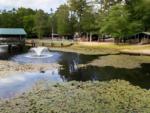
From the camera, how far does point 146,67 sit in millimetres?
38906

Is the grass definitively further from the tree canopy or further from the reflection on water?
the tree canopy

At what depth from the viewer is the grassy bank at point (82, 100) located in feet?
58.3

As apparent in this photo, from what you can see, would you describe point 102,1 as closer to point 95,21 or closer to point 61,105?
point 95,21

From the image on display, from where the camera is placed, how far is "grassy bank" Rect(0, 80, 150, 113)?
58.3 ft

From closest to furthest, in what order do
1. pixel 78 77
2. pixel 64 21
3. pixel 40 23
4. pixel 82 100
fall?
pixel 82 100, pixel 78 77, pixel 64 21, pixel 40 23

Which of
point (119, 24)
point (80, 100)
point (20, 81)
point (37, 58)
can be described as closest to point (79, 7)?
point (119, 24)

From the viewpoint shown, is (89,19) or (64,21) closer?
(89,19)

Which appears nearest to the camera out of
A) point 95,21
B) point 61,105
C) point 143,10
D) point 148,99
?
point 61,105

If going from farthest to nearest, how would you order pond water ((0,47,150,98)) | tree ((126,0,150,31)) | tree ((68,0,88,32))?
1. tree ((68,0,88,32))
2. tree ((126,0,150,31))
3. pond water ((0,47,150,98))

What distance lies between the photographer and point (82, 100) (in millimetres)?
19781

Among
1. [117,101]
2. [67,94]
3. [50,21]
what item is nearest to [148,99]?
[117,101]

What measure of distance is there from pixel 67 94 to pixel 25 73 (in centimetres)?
1152

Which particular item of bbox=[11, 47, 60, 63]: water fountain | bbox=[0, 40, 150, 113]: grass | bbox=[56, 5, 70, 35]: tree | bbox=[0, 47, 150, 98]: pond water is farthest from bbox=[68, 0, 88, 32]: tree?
bbox=[0, 40, 150, 113]: grass

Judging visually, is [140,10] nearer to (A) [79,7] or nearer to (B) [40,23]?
(A) [79,7]
